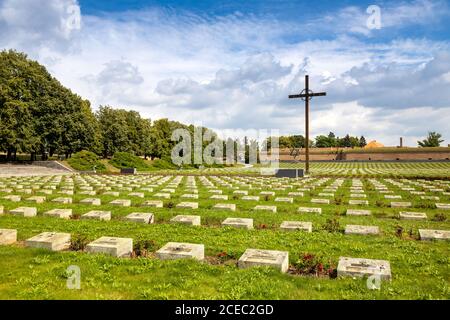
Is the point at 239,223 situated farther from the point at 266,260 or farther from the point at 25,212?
the point at 25,212

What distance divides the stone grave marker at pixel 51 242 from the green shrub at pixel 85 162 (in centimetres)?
3893

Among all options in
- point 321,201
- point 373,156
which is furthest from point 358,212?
point 373,156

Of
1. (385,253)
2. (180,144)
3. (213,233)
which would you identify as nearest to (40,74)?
(180,144)

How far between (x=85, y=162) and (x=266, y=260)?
43.2 m

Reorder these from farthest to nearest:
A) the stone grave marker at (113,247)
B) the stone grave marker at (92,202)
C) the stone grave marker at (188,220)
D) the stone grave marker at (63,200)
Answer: the stone grave marker at (63,200), the stone grave marker at (92,202), the stone grave marker at (188,220), the stone grave marker at (113,247)

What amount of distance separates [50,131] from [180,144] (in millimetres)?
30495

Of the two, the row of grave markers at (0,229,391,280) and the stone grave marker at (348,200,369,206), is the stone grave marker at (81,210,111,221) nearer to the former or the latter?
the row of grave markers at (0,229,391,280)

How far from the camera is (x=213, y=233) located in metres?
8.80

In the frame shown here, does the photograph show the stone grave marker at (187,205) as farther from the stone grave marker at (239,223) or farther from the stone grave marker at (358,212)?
the stone grave marker at (358,212)

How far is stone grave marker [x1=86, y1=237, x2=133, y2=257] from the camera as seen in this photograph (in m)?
6.76

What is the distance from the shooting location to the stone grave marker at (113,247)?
6.76 meters

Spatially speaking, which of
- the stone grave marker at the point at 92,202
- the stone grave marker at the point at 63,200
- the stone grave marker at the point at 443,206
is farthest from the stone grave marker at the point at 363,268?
the stone grave marker at the point at 63,200

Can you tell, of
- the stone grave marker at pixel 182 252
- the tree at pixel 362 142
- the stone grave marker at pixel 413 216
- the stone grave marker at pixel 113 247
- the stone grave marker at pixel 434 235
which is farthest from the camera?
the tree at pixel 362 142

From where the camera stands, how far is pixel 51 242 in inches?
281
